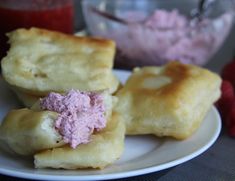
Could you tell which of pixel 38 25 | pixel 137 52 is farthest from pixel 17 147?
pixel 137 52

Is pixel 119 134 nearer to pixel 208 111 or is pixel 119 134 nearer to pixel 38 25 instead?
pixel 208 111

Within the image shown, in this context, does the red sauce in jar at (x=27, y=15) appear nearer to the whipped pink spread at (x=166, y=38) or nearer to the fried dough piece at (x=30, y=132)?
the whipped pink spread at (x=166, y=38)

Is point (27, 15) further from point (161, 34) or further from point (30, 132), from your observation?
point (30, 132)

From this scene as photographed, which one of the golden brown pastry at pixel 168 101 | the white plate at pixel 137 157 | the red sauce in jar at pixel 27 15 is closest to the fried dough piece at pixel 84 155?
the white plate at pixel 137 157

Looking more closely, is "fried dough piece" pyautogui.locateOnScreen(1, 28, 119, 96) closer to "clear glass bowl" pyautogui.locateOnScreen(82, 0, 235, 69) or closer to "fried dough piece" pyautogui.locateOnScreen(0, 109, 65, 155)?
"fried dough piece" pyautogui.locateOnScreen(0, 109, 65, 155)

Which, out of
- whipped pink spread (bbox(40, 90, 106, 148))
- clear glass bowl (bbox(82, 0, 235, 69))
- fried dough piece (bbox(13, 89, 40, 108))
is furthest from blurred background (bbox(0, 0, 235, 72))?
whipped pink spread (bbox(40, 90, 106, 148))
